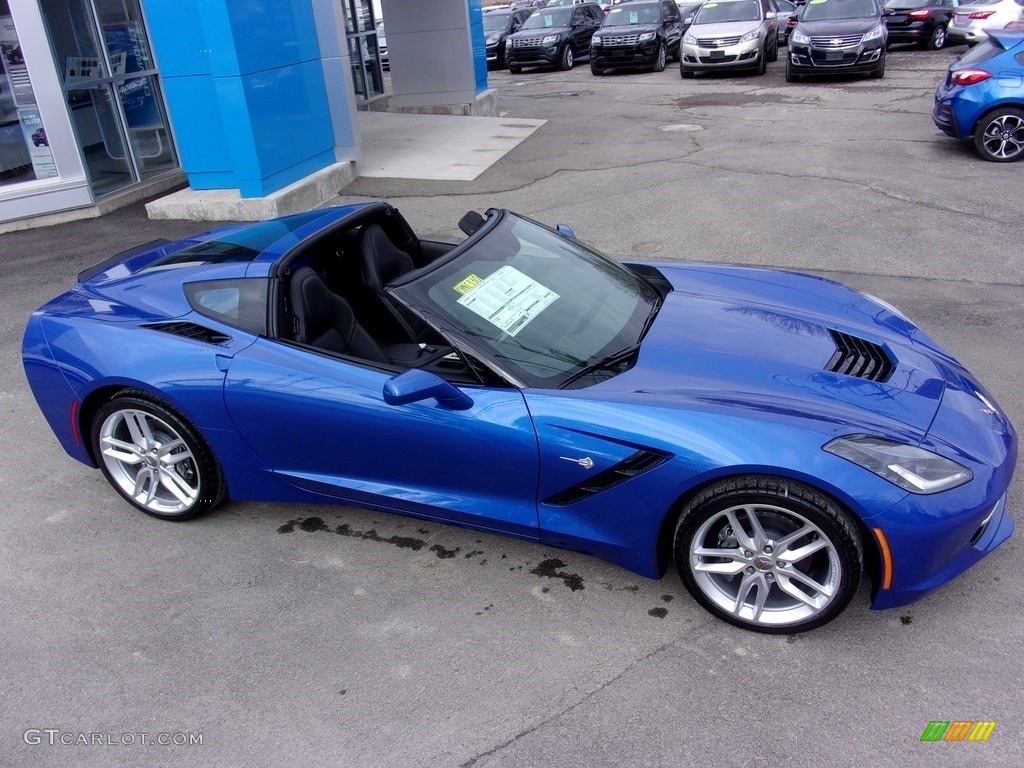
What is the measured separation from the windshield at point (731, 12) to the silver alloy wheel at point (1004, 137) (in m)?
9.43

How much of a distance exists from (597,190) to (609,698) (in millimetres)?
7473

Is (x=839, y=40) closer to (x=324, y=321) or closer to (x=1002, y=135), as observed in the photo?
(x=1002, y=135)

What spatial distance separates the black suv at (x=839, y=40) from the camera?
15.5 m

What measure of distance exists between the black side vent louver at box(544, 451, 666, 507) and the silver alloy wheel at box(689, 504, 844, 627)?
11.6 inches

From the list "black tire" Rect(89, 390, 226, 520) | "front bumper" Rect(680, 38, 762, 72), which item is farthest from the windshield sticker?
"front bumper" Rect(680, 38, 762, 72)

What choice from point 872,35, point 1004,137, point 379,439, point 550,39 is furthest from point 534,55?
point 379,439

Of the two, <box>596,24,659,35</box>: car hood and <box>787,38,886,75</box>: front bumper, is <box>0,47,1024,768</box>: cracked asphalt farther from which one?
<box>596,24,659,35</box>: car hood

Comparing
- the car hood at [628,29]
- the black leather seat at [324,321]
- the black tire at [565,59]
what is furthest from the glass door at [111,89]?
the black tire at [565,59]

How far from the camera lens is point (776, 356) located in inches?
132

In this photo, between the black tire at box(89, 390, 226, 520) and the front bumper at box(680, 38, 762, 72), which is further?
the front bumper at box(680, 38, 762, 72)

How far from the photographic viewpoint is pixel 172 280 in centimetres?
389

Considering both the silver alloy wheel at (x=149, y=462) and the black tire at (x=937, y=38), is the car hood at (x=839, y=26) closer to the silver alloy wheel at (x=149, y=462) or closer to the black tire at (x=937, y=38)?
the black tire at (x=937, y=38)

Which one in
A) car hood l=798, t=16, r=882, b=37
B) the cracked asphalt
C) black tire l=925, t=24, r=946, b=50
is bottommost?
the cracked asphalt

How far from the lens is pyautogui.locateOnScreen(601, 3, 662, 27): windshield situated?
66.4ft
